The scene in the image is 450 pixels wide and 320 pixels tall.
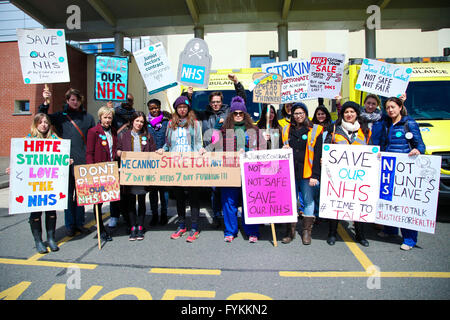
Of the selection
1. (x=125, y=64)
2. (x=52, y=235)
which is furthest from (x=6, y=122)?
(x=52, y=235)

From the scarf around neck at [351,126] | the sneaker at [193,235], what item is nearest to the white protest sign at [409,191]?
the scarf around neck at [351,126]

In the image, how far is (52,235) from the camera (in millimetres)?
3949

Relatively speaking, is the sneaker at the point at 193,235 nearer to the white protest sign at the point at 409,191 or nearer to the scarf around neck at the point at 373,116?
the white protest sign at the point at 409,191

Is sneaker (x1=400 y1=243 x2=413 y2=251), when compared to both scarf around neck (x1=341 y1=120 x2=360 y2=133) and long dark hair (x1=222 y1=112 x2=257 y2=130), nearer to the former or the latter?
scarf around neck (x1=341 y1=120 x2=360 y2=133)

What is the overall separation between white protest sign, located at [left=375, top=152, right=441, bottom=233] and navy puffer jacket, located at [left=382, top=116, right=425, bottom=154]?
0.17 metres

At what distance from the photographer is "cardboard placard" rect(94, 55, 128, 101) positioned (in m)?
5.18

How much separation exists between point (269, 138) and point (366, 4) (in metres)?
10.7

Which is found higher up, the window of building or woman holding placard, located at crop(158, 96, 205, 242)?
the window of building

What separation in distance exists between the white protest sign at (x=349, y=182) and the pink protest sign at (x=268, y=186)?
450mm

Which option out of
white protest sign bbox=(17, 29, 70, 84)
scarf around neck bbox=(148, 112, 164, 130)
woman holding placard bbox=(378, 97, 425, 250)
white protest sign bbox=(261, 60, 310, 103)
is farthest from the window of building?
woman holding placard bbox=(378, 97, 425, 250)

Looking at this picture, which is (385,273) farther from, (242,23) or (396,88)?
(242,23)
